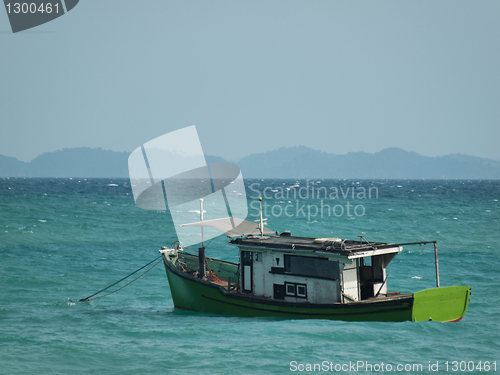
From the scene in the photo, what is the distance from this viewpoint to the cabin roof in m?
17.8

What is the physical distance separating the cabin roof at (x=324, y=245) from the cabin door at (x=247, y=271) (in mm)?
547

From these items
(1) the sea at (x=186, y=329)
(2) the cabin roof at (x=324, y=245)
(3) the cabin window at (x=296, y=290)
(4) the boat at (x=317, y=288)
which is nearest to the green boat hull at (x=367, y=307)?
(4) the boat at (x=317, y=288)

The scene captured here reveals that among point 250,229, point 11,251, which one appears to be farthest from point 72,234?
point 250,229

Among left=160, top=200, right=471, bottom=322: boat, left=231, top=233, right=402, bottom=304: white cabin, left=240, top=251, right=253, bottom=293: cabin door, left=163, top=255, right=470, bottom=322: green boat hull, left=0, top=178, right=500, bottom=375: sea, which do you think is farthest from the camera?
left=240, top=251, right=253, bottom=293: cabin door

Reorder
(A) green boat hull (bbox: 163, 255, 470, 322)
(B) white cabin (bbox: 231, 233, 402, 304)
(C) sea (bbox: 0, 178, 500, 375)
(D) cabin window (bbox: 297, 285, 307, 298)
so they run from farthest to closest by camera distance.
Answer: (D) cabin window (bbox: 297, 285, 307, 298), (B) white cabin (bbox: 231, 233, 402, 304), (A) green boat hull (bbox: 163, 255, 470, 322), (C) sea (bbox: 0, 178, 500, 375)

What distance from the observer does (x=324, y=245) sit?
18.5m

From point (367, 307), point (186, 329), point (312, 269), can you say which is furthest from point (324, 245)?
point (186, 329)

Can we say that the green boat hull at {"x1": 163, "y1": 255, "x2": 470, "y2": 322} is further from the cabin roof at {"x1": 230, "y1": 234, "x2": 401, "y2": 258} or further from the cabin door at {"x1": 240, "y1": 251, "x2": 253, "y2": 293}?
the cabin roof at {"x1": 230, "y1": 234, "x2": 401, "y2": 258}

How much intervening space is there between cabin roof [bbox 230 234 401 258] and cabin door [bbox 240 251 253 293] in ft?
1.80

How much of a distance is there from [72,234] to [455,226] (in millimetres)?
41665

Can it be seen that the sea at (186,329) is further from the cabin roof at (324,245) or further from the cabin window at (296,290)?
the cabin roof at (324,245)

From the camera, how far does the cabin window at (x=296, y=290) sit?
19.1 metres

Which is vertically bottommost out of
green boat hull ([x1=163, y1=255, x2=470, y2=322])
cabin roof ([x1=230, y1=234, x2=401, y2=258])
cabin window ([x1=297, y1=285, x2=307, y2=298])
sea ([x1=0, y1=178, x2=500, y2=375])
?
sea ([x1=0, y1=178, x2=500, y2=375])

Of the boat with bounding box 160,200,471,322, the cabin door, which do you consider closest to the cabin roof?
the boat with bounding box 160,200,471,322
